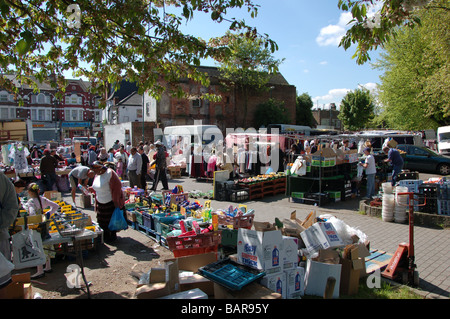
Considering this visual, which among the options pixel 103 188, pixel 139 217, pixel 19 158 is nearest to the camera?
pixel 103 188

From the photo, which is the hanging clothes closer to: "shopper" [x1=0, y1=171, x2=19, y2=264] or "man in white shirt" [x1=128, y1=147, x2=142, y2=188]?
"man in white shirt" [x1=128, y1=147, x2=142, y2=188]

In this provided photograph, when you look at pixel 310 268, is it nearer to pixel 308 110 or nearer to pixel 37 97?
pixel 308 110

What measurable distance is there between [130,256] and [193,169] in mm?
11216

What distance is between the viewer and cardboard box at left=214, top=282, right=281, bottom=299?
3711 millimetres

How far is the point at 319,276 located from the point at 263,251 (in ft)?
3.88

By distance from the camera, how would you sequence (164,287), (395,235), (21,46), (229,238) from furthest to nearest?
1. (395,235)
2. (229,238)
3. (21,46)
4. (164,287)

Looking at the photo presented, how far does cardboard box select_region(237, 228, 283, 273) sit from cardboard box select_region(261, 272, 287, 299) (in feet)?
0.21

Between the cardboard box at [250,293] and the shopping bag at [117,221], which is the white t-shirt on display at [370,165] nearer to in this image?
the shopping bag at [117,221]

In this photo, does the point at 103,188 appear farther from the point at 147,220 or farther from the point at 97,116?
the point at 97,116

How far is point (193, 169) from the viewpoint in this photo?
57.6ft

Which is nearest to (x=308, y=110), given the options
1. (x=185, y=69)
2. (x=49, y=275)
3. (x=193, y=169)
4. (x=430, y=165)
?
(x=430, y=165)

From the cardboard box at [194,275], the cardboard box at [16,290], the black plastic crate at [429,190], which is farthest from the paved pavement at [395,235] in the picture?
the cardboard box at [16,290]

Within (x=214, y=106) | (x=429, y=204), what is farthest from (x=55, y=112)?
(x=429, y=204)

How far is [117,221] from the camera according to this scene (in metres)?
6.89
